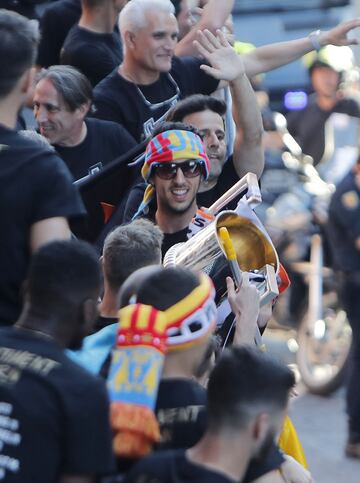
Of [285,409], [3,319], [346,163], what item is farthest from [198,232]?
[346,163]

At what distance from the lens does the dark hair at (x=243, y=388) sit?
12.2ft

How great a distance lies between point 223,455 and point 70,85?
3049 millimetres

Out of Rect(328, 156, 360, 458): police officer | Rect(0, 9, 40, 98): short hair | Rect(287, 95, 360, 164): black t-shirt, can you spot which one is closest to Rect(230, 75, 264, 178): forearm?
Rect(0, 9, 40, 98): short hair

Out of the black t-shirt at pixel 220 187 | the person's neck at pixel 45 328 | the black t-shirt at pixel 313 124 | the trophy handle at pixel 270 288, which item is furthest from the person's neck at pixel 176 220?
the black t-shirt at pixel 313 124

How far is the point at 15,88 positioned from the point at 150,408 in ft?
3.30

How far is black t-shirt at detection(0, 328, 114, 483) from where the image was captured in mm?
3627

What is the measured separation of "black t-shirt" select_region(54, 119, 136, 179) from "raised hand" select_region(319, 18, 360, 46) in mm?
940

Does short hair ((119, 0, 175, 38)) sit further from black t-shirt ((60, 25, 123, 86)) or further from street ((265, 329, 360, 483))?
street ((265, 329, 360, 483))

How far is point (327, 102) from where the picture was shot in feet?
46.6

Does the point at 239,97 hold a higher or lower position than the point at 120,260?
lower

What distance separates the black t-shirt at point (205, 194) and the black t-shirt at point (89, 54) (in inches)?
48.2

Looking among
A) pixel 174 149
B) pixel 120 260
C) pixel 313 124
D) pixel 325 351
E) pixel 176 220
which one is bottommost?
pixel 325 351

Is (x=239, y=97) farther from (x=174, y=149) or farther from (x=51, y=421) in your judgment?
(x=51, y=421)

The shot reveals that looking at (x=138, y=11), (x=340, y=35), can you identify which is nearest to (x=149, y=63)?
(x=138, y=11)
